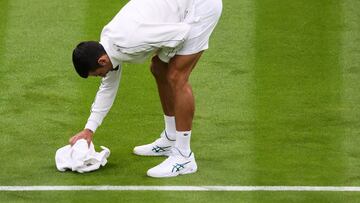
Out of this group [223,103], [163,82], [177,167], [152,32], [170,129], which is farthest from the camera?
[223,103]

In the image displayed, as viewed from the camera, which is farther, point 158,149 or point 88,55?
point 158,149

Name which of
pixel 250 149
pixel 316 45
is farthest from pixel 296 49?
pixel 250 149

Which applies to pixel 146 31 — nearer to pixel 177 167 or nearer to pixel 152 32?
pixel 152 32

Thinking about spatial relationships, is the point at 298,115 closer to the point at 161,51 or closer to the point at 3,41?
the point at 161,51

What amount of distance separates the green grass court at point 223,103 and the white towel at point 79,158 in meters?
0.07

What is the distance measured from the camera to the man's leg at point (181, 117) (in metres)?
10.3

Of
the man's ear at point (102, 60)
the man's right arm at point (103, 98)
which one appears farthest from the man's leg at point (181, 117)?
the man's ear at point (102, 60)

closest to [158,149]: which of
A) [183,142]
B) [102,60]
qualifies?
[183,142]

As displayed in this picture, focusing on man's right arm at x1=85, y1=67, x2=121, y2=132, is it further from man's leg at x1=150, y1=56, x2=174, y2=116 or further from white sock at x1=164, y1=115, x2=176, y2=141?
white sock at x1=164, y1=115, x2=176, y2=141

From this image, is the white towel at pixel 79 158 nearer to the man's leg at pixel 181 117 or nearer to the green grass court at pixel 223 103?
the green grass court at pixel 223 103

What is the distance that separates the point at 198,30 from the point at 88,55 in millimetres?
970

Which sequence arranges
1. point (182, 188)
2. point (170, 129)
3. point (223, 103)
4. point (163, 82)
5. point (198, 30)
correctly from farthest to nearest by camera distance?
point (223, 103), point (170, 129), point (163, 82), point (198, 30), point (182, 188)

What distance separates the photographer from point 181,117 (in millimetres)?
10406

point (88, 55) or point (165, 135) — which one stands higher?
point (88, 55)
